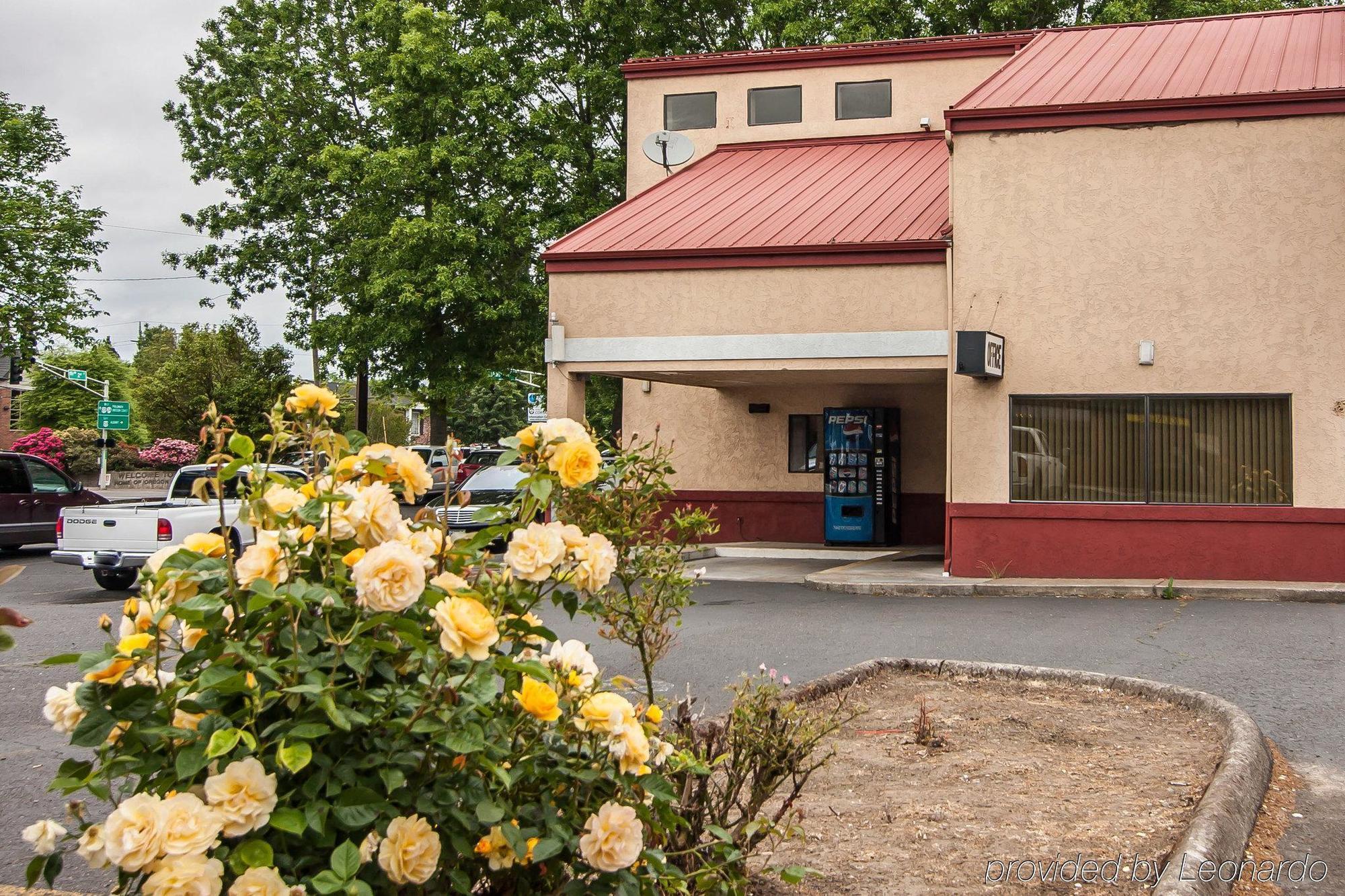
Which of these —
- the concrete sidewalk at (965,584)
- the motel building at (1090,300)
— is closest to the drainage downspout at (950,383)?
the motel building at (1090,300)

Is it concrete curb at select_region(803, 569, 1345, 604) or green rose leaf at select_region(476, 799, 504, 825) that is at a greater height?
green rose leaf at select_region(476, 799, 504, 825)

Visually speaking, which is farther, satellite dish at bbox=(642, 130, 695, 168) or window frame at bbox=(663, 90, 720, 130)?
window frame at bbox=(663, 90, 720, 130)

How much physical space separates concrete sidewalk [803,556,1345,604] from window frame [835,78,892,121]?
32.6 feet

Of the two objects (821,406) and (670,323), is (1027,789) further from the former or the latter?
(821,406)

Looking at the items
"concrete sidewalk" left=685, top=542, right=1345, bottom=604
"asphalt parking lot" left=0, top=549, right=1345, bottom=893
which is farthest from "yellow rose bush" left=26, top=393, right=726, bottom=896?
"concrete sidewalk" left=685, top=542, right=1345, bottom=604

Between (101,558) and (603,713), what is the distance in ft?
45.0

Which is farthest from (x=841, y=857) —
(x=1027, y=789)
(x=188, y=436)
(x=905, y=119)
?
(x=188, y=436)

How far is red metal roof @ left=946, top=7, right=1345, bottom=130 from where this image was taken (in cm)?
1467

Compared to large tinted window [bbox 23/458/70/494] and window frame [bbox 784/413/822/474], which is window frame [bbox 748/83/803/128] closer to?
window frame [bbox 784/413/822/474]

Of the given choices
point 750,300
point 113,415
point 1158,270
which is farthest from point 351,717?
point 113,415

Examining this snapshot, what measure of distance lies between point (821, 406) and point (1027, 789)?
51.5ft

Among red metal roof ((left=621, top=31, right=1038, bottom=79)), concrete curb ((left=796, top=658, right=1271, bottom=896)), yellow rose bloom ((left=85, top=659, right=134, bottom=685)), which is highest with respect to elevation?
red metal roof ((left=621, top=31, right=1038, bottom=79))

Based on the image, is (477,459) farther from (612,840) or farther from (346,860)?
(346,860)

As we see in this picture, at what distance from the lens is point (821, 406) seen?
21234 millimetres
